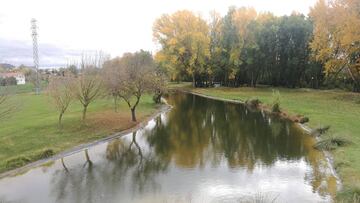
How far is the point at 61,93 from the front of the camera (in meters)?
33.0

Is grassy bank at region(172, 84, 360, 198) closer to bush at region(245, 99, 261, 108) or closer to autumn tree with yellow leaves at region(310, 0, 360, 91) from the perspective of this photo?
bush at region(245, 99, 261, 108)

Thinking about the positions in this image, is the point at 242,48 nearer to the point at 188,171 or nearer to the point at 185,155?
the point at 185,155

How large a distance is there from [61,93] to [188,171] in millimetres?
16660

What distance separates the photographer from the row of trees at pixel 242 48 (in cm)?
6938

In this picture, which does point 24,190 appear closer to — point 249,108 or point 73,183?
point 73,183

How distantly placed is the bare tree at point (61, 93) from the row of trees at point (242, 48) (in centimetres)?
4327

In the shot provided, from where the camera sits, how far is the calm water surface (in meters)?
17.9

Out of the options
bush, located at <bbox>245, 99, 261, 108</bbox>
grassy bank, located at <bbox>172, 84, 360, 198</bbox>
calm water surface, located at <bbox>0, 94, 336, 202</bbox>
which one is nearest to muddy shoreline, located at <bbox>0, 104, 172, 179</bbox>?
calm water surface, located at <bbox>0, 94, 336, 202</bbox>

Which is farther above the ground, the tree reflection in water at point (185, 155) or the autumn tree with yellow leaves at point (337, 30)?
the autumn tree with yellow leaves at point (337, 30)

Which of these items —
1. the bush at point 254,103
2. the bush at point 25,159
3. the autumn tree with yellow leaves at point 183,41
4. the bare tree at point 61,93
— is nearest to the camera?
the bush at point 25,159

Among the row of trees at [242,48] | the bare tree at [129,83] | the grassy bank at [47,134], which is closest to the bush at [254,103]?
the grassy bank at [47,134]

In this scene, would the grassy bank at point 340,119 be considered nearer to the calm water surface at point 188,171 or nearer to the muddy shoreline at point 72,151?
the calm water surface at point 188,171

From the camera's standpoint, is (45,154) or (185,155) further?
(45,154)

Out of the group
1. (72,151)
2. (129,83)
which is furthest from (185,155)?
(129,83)
